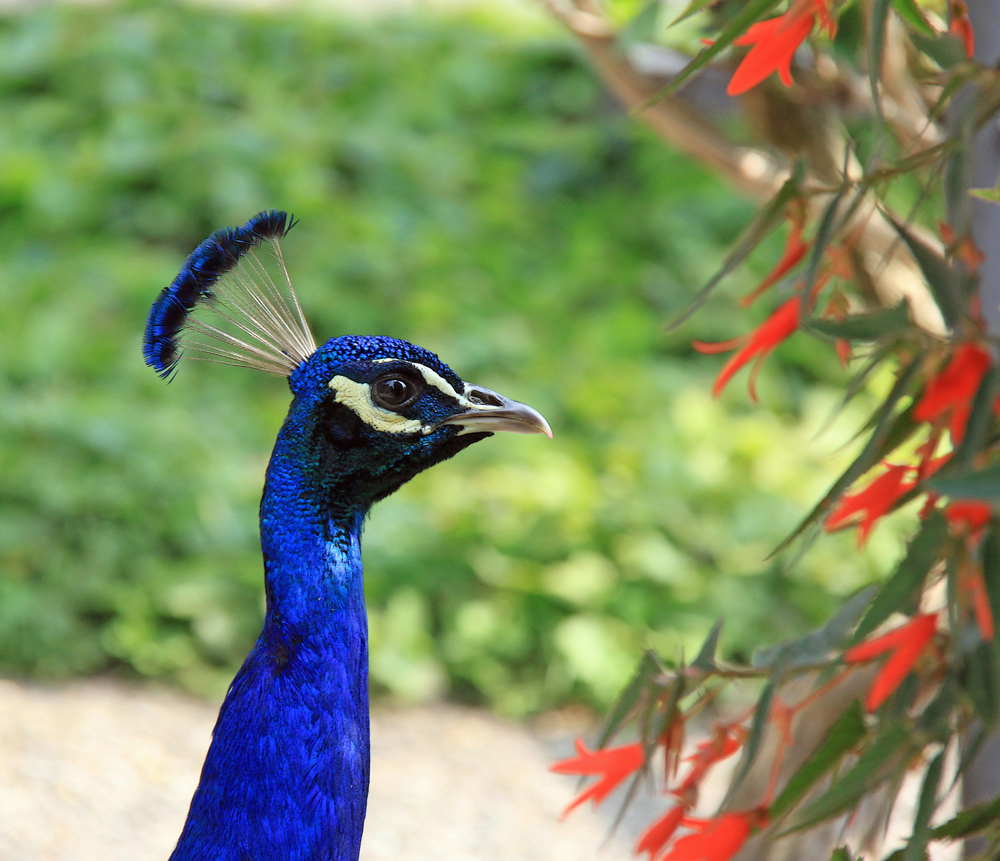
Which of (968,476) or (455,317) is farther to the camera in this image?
(455,317)

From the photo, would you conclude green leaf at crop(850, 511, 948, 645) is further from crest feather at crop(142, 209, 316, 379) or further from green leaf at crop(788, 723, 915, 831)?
crest feather at crop(142, 209, 316, 379)

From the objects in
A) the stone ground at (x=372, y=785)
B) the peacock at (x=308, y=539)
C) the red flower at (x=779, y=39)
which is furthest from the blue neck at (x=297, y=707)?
the stone ground at (x=372, y=785)

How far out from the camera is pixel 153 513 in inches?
90.6

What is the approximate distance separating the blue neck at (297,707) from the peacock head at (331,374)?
2 centimetres

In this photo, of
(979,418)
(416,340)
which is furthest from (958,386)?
(416,340)

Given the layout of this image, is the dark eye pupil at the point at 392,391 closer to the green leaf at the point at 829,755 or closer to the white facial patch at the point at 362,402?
the white facial patch at the point at 362,402

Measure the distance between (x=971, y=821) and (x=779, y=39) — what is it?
1.19 feet

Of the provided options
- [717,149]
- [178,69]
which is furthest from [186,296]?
[178,69]

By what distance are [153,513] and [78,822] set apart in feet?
2.19

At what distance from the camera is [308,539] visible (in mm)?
785

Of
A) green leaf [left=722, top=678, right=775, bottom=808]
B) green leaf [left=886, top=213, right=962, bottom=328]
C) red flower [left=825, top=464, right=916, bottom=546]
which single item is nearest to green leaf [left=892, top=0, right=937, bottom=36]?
green leaf [left=886, top=213, right=962, bottom=328]

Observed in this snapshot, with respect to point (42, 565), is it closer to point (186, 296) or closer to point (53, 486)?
point (53, 486)

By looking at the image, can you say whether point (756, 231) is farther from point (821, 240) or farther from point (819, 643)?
point (819, 643)

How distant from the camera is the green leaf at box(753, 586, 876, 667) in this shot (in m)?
0.55
